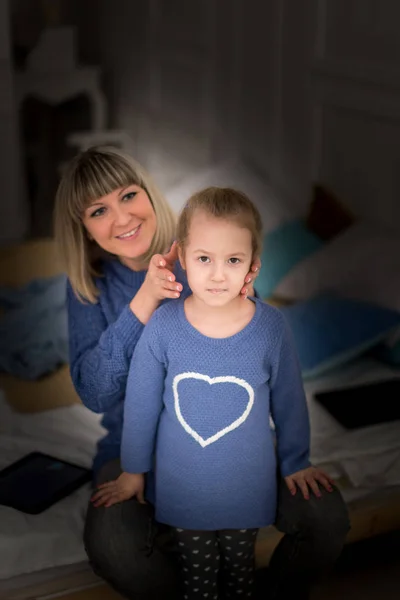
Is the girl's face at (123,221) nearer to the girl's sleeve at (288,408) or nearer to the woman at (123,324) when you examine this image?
the woman at (123,324)

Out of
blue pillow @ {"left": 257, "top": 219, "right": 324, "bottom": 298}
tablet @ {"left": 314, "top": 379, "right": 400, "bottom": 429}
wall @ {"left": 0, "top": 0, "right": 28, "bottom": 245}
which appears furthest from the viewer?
wall @ {"left": 0, "top": 0, "right": 28, "bottom": 245}

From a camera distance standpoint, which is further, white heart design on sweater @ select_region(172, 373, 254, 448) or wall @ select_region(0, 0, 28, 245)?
wall @ select_region(0, 0, 28, 245)

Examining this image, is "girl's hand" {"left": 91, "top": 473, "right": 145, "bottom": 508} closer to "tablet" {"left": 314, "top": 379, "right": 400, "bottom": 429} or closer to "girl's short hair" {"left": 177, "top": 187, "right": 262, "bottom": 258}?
"girl's short hair" {"left": 177, "top": 187, "right": 262, "bottom": 258}

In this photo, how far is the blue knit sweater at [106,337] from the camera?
3.59 feet

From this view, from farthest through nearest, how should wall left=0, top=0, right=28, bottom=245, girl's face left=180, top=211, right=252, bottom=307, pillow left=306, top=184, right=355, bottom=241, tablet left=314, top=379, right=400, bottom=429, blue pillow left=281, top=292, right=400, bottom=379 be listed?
wall left=0, top=0, right=28, bottom=245 → pillow left=306, top=184, right=355, bottom=241 → blue pillow left=281, top=292, right=400, bottom=379 → tablet left=314, top=379, right=400, bottom=429 → girl's face left=180, top=211, right=252, bottom=307

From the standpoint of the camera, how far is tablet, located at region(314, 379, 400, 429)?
158 centimetres

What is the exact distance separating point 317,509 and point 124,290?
1.40ft

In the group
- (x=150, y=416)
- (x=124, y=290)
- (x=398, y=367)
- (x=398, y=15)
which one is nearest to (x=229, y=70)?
(x=398, y=15)

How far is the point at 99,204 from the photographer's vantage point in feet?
3.53

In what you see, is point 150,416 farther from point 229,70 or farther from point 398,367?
point 229,70

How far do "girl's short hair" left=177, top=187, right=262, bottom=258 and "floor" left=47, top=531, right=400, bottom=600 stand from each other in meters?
0.75

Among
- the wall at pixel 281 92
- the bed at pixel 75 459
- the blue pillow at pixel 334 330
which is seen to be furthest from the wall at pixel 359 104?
the bed at pixel 75 459

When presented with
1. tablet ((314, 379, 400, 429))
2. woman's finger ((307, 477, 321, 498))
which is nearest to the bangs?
woman's finger ((307, 477, 321, 498))

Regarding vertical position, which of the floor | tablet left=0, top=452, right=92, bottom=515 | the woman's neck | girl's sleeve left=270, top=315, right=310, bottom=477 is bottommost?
the floor
